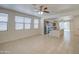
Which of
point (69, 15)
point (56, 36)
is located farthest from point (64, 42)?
point (69, 15)

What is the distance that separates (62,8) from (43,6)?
35 cm

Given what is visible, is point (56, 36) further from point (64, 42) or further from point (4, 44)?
point (4, 44)

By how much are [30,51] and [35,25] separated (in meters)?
0.50

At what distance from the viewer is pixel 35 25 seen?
1925mm

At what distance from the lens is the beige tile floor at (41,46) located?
186cm

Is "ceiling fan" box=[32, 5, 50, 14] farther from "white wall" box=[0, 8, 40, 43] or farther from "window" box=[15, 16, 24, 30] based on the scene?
"window" box=[15, 16, 24, 30]

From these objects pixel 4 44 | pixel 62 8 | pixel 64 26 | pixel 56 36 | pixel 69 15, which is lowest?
pixel 4 44

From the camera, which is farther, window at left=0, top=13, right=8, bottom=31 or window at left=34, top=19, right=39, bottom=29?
window at left=34, top=19, right=39, bottom=29

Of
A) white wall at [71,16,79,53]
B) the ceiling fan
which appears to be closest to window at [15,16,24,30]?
the ceiling fan

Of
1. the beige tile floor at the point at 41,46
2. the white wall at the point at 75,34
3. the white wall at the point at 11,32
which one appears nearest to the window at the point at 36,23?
the white wall at the point at 11,32

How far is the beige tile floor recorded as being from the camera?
1.86 m

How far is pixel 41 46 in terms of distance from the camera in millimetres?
1871
